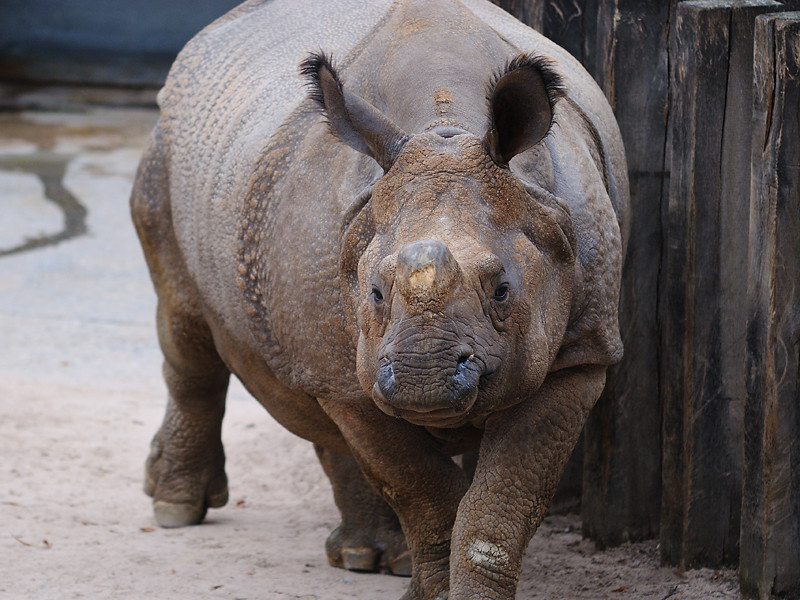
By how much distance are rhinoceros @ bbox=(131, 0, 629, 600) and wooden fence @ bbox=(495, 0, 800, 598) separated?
13.9 inches

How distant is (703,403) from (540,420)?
3.32 ft

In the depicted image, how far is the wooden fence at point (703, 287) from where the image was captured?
156 inches

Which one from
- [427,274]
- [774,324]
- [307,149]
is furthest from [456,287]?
[774,324]

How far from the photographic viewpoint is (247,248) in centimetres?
439

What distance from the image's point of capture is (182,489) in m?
5.88

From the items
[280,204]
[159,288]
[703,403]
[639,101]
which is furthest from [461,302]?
[159,288]

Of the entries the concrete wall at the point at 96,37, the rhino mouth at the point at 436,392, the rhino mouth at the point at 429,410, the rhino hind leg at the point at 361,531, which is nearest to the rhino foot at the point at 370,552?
the rhino hind leg at the point at 361,531

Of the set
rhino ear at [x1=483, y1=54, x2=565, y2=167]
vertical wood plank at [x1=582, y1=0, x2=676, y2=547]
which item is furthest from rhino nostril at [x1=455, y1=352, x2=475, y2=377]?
vertical wood plank at [x1=582, y1=0, x2=676, y2=547]

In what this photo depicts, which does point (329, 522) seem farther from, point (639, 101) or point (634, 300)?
point (639, 101)

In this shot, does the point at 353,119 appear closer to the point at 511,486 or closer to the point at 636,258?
the point at 511,486

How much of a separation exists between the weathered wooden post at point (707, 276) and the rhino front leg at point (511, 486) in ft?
2.77

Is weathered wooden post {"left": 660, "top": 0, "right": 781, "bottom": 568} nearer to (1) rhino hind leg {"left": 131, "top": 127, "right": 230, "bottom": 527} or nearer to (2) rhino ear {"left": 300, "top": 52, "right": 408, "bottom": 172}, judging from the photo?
(2) rhino ear {"left": 300, "top": 52, "right": 408, "bottom": 172}

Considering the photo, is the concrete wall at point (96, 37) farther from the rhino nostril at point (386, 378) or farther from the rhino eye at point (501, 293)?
the rhino nostril at point (386, 378)

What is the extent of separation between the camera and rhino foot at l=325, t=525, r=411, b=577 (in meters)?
5.05
